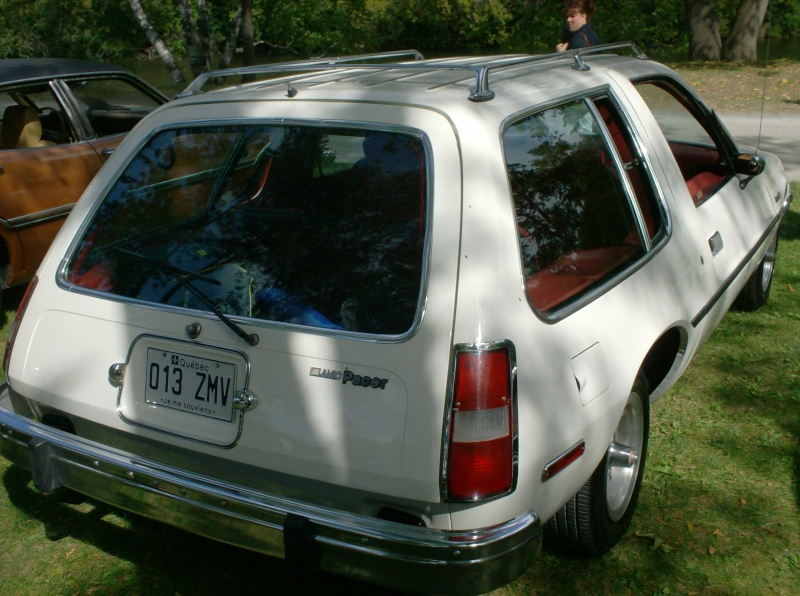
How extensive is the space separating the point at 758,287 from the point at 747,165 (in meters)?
1.33

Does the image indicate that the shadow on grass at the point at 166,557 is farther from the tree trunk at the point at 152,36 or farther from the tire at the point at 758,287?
the tree trunk at the point at 152,36

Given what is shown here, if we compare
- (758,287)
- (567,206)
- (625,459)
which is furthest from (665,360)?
(758,287)

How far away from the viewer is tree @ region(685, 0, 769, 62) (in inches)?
816

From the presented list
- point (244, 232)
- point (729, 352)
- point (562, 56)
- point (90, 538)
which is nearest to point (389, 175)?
point (244, 232)

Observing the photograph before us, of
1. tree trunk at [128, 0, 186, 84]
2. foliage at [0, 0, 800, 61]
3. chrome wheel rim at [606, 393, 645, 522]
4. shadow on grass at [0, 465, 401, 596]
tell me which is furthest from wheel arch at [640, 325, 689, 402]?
foliage at [0, 0, 800, 61]

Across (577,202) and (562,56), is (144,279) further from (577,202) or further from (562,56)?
(562,56)

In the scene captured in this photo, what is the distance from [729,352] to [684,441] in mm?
1121

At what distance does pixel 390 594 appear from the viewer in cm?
306

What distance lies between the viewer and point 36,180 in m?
5.78

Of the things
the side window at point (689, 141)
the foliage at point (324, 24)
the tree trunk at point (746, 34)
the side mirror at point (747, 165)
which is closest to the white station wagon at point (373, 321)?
the side window at point (689, 141)

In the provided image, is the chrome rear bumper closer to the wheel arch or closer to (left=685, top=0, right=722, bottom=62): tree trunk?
the wheel arch

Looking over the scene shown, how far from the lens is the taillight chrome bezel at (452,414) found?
7.52 feet

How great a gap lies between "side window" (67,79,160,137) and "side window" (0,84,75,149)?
20 centimetres

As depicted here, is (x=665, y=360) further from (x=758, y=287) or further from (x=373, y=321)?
(x=758, y=287)
